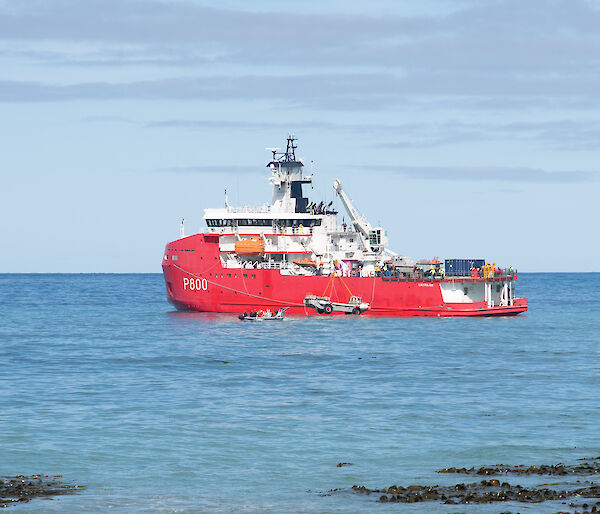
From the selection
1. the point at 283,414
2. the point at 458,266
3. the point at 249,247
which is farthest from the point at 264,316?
the point at 283,414

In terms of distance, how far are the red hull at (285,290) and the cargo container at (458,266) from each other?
2.27 metres

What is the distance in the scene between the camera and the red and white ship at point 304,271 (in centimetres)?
7975

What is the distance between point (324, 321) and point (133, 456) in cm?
4666

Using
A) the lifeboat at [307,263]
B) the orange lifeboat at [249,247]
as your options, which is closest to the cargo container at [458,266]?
the lifeboat at [307,263]

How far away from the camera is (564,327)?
3253 inches

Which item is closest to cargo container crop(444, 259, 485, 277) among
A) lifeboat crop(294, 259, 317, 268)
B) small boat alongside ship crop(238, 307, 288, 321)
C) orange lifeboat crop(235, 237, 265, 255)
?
lifeboat crop(294, 259, 317, 268)

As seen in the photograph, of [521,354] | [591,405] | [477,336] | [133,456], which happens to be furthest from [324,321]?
[133,456]

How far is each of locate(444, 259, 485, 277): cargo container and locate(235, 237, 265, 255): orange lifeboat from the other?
1710 centimetres

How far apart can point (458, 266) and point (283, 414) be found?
4674 cm

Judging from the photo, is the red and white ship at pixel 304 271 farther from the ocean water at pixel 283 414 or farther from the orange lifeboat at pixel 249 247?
the ocean water at pixel 283 414

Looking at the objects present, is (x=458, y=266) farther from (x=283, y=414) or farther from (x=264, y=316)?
(x=283, y=414)

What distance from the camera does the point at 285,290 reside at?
79938 millimetres

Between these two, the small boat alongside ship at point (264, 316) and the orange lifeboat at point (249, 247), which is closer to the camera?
the small boat alongside ship at point (264, 316)

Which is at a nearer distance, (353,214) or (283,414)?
(283,414)
